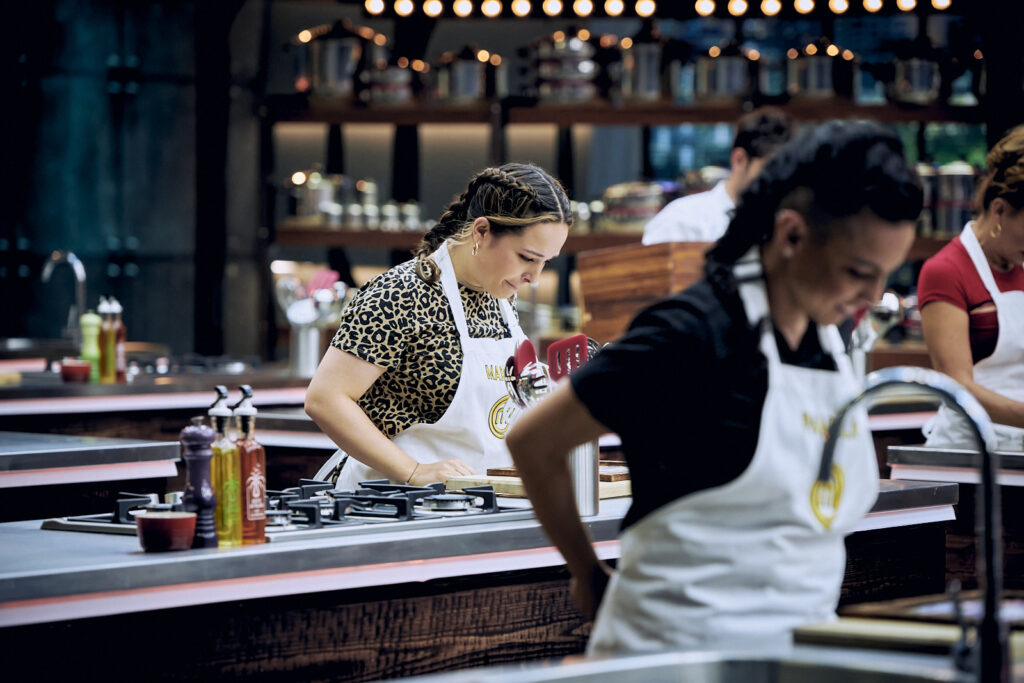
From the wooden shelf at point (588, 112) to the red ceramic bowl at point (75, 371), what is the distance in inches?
88.3

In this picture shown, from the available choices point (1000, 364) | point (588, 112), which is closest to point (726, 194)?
point (588, 112)

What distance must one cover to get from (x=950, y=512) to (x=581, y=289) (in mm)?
1857

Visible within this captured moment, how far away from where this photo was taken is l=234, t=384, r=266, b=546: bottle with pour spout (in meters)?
2.08

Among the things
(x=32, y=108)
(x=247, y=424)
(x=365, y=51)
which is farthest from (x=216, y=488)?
(x=32, y=108)

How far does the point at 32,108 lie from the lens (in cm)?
746

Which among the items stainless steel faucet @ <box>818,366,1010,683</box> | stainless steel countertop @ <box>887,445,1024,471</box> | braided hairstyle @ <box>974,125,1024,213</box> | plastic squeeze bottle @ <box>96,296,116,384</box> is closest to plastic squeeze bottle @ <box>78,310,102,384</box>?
plastic squeeze bottle @ <box>96,296,116,384</box>

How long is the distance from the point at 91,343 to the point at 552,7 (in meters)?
3.02

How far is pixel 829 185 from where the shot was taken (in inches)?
64.2

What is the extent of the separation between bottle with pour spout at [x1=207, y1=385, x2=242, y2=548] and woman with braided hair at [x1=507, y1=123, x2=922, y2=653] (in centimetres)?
59

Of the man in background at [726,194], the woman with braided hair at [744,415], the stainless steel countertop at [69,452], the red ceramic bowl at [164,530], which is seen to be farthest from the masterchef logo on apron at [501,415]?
the man in background at [726,194]

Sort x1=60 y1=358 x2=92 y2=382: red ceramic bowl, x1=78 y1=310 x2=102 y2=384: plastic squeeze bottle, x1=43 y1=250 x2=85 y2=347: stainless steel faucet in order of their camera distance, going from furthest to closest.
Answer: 1. x1=43 y1=250 x2=85 y2=347: stainless steel faucet
2. x1=78 y1=310 x2=102 y2=384: plastic squeeze bottle
3. x1=60 y1=358 x2=92 y2=382: red ceramic bowl

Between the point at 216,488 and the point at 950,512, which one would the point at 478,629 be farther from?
the point at 950,512

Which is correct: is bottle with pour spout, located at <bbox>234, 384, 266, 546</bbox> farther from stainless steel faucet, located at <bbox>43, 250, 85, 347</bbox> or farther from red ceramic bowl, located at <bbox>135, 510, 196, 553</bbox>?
Result: stainless steel faucet, located at <bbox>43, 250, 85, 347</bbox>

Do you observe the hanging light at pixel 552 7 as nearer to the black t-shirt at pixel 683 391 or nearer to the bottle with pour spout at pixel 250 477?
the bottle with pour spout at pixel 250 477
